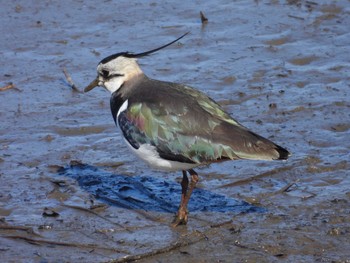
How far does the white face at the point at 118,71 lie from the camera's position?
7.48 m

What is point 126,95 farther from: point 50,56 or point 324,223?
point 50,56

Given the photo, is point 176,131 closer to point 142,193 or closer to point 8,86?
point 142,193

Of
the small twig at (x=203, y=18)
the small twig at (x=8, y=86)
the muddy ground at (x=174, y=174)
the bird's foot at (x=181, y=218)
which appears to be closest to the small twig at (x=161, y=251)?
the muddy ground at (x=174, y=174)

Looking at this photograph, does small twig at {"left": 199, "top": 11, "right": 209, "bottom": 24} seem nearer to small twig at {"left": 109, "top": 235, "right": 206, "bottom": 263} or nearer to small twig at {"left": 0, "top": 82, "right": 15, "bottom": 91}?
small twig at {"left": 0, "top": 82, "right": 15, "bottom": 91}

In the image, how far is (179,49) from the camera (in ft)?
34.1

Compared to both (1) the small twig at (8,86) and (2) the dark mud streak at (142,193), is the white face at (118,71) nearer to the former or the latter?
(2) the dark mud streak at (142,193)

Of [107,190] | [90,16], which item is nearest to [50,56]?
[90,16]

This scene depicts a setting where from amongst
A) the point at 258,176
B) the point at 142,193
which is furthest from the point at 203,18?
the point at 142,193

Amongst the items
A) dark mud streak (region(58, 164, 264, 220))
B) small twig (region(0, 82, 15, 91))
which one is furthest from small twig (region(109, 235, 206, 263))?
small twig (region(0, 82, 15, 91))

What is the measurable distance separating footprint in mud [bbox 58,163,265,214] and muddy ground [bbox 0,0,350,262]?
2 centimetres

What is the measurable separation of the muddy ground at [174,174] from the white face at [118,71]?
0.91 meters

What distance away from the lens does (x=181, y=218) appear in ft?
23.3

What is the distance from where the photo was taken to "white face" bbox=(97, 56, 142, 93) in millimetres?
7477

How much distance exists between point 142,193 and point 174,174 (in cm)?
55
